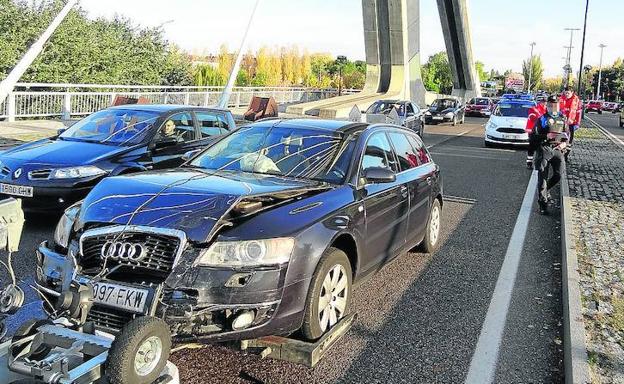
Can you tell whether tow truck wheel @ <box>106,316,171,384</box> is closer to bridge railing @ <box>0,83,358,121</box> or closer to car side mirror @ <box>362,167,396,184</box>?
car side mirror @ <box>362,167,396,184</box>

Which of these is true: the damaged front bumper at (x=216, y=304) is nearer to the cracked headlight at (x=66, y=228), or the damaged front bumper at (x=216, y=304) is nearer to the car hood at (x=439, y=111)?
the cracked headlight at (x=66, y=228)

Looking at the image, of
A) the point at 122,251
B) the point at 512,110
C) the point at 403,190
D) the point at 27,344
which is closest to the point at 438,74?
the point at 512,110

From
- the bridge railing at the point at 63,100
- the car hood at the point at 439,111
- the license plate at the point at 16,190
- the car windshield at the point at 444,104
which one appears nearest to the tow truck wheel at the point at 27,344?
the license plate at the point at 16,190

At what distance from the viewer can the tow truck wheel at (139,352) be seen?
2.97 meters

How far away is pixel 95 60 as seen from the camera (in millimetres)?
29500

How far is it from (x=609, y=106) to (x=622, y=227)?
303ft

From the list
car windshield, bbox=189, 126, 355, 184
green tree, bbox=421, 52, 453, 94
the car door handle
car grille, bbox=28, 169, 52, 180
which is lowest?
car grille, bbox=28, 169, 52, 180

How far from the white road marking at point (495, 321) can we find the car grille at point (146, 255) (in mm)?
2085

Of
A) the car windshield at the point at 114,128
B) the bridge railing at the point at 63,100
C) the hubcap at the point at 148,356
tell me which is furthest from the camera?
the bridge railing at the point at 63,100

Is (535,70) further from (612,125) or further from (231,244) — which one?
→ (231,244)

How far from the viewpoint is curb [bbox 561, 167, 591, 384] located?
397 centimetres

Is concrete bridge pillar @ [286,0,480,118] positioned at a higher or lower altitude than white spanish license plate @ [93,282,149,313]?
higher

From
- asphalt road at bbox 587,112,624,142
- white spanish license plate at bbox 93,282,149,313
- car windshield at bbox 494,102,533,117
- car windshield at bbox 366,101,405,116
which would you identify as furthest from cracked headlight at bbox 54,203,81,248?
asphalt road at bbox 587,112,624,142

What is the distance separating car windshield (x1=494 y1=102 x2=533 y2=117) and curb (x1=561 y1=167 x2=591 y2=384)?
1494cm
